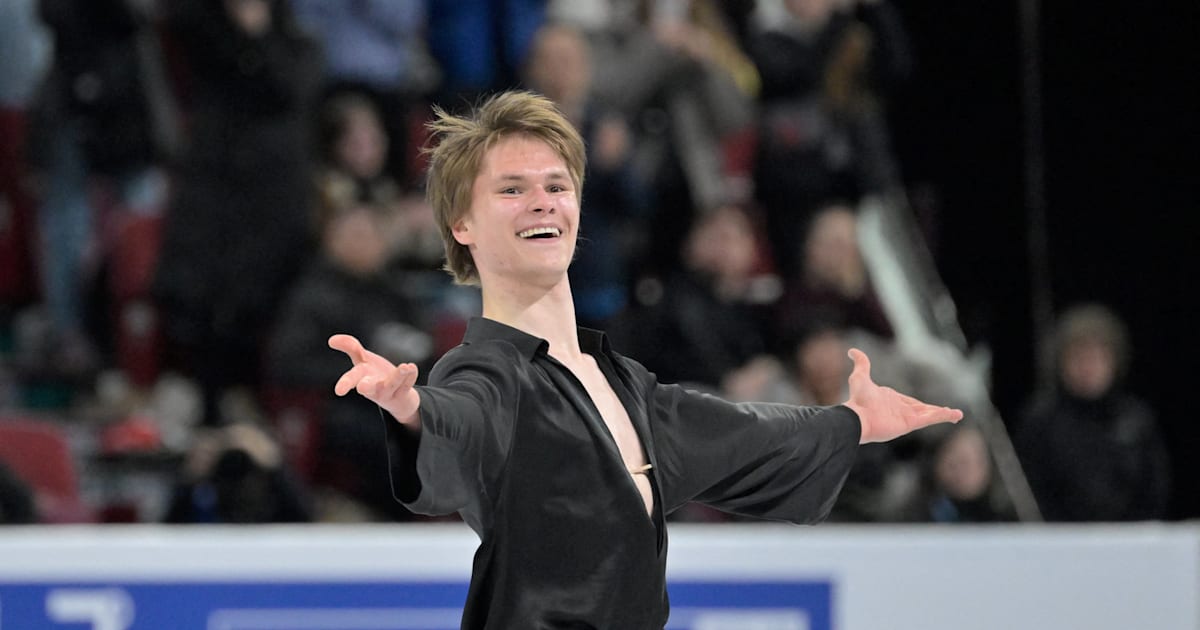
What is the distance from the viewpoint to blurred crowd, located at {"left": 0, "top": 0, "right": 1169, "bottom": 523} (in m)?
6.72

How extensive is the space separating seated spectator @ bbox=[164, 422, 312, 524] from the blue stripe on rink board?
1085mm

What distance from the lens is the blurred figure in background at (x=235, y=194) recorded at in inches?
271

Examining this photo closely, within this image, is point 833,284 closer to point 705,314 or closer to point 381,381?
point 705,314

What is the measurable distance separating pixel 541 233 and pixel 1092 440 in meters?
4.83

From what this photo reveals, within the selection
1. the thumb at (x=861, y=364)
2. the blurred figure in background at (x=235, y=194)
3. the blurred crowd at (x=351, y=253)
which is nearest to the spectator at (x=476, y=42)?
the blurred crowd at (x=351, y=253)

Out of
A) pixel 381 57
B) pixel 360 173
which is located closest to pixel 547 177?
pixel 360 173

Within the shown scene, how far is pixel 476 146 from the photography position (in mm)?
2924

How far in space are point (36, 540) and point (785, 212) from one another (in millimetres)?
4011

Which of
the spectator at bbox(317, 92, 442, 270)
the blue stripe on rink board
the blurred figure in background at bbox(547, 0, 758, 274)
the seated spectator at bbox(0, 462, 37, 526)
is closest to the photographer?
the blue stripe on rink board

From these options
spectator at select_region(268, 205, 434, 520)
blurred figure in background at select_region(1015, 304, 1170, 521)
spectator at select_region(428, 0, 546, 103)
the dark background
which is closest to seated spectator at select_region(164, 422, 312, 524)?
spectator at select_region(268, 205, 434, 520)

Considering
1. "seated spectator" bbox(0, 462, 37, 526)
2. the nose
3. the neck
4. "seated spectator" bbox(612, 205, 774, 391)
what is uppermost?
the nose

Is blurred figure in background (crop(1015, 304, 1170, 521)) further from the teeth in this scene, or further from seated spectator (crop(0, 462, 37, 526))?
the teeth

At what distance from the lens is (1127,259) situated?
8.10m

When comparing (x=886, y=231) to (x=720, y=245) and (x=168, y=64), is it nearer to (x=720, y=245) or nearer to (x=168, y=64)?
(x=720, y=245)
